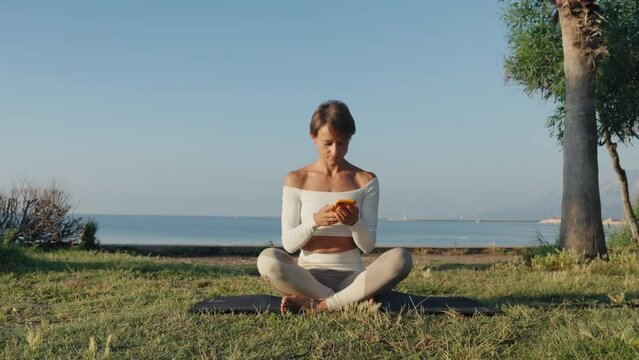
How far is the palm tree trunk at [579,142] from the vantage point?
39.9 ft

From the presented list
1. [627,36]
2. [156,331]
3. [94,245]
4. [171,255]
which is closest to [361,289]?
[156,331]

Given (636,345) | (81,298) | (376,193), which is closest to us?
(636,345)

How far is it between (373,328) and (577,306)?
2873 mm

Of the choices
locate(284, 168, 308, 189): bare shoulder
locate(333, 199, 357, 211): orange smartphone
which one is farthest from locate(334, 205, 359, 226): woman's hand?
locate(284, 168, 308, 189): bare shoulder

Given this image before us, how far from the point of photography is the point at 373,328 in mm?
5000

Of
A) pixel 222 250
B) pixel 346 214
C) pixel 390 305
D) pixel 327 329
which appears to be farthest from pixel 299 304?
pixel 222 250

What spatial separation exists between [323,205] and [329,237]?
0.32 meters

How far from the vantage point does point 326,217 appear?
5.36 metres

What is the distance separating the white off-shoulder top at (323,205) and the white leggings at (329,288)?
195 millimetres

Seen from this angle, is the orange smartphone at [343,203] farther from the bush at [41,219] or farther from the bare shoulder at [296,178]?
the bush at [41,219]

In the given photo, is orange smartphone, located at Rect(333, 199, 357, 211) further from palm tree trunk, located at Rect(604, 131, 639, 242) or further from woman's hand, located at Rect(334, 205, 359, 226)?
palm tree trunk, located at Rect(604, 131, 639, 242)

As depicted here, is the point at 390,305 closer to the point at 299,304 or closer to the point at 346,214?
the point at 299,304

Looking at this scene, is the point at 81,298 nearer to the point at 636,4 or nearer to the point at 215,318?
the point at 215,318

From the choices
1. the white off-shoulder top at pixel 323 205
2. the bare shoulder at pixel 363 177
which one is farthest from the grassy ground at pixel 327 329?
the bare shoulder at pixel 363 177
